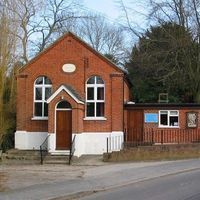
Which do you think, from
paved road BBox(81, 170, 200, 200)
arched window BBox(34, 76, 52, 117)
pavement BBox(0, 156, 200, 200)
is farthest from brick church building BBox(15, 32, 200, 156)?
paved road BBox(81, 170, 200, 200)

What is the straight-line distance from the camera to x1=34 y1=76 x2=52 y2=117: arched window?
1319 inches

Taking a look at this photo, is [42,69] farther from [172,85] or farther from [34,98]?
[172,85]

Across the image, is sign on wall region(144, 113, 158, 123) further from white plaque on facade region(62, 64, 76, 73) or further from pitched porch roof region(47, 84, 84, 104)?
white plaque on facade region(62, 64, 76, 73)

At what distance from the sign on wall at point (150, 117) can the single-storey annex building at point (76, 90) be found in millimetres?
2265

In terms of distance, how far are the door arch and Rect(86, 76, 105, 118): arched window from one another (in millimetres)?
2227

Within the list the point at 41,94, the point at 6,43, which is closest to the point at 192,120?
the point at 41,94

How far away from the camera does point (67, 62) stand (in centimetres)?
3366

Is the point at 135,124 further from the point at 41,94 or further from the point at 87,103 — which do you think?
the point at 41,94

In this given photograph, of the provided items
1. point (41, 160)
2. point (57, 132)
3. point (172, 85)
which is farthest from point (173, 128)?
point (172, 85)

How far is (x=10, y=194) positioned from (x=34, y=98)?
1860 centimetres

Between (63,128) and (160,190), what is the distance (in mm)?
15646

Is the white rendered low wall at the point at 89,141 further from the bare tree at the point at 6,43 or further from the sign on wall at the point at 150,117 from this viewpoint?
the bare tree at the point at 6,43

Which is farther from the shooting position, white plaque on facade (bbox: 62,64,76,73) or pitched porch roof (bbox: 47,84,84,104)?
white plaque on facade (bbox: 62,64,76,73)

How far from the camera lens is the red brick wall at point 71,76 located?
108 ft
